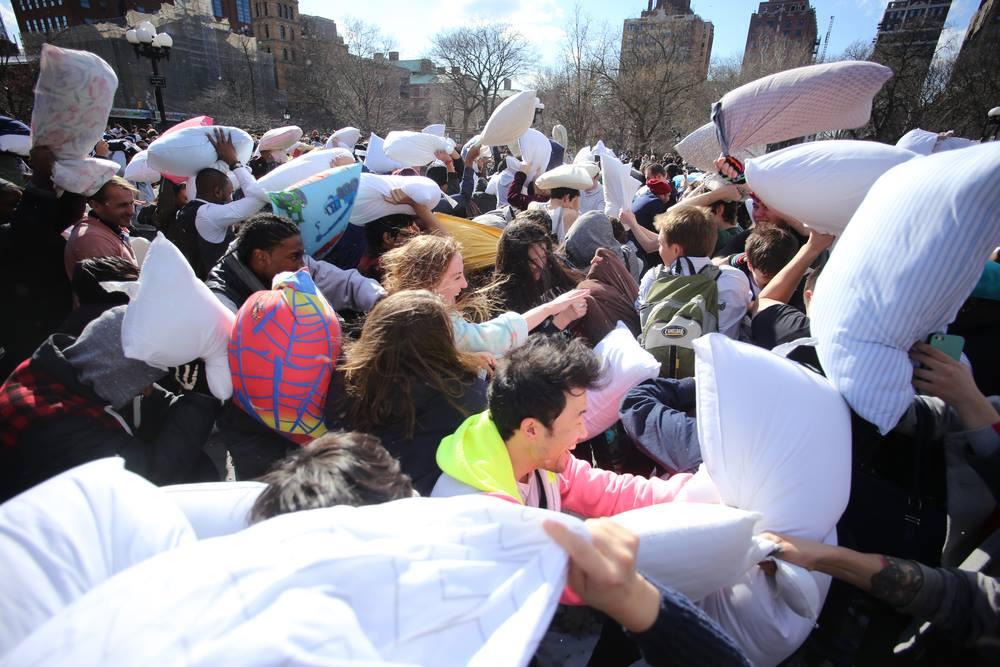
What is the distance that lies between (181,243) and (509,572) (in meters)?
3.86

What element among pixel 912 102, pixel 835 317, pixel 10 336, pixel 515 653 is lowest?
pixel 10 336

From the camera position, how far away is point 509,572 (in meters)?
0.80

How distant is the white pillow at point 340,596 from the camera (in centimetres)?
57

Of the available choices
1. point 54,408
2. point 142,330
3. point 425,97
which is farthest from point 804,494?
point 425,97

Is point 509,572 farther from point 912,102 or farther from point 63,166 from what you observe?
point 912,102

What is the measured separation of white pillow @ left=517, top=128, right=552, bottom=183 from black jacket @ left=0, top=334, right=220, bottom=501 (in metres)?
5.34

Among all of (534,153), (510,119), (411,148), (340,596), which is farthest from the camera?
(534,153)

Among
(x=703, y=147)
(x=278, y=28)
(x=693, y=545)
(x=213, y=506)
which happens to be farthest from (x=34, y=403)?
(x=278, y=28)

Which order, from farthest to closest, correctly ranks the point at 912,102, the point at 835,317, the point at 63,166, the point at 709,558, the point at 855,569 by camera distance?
the point at 912,102 < the point at 63,166 < the point at 835,317 < the point at 855,569 < the point at 709,558

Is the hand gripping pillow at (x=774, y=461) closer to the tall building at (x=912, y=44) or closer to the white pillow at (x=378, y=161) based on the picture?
the white pillow at (x=378, y=161)

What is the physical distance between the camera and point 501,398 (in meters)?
1.48

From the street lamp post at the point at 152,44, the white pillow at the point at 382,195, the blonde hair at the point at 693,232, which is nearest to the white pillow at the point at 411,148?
the white pillow at the point at 382,195

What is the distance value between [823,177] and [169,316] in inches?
93.2

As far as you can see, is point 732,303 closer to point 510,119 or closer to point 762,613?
point 762,613
